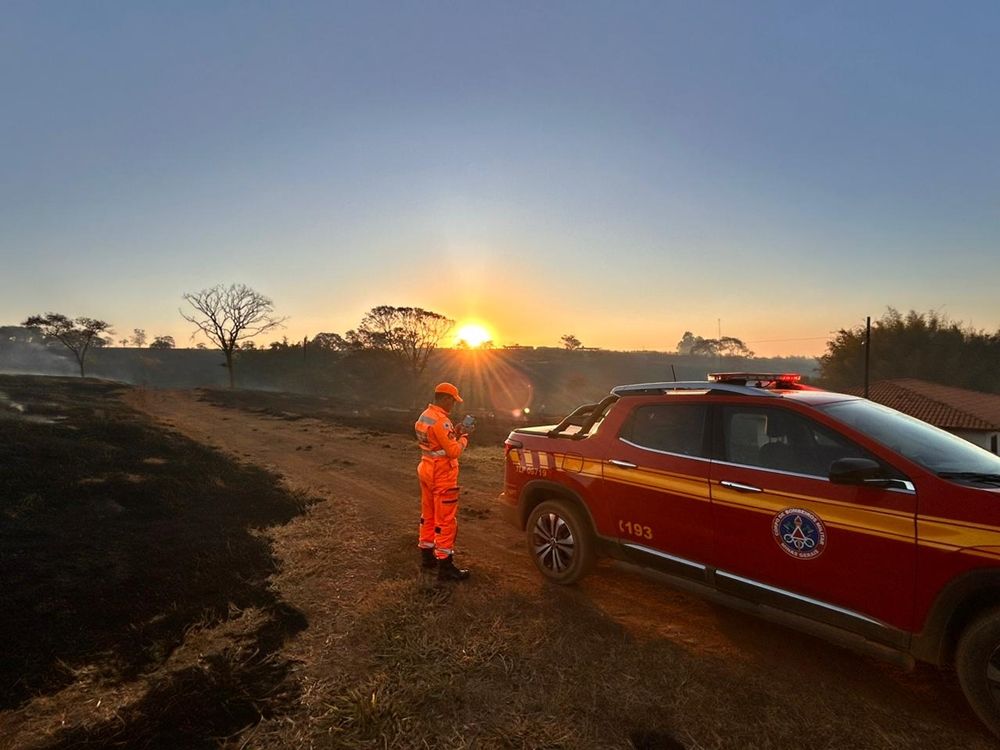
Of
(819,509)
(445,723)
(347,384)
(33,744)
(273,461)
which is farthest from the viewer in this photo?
(347,384)

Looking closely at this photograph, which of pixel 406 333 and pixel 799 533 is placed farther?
pixel 406 333

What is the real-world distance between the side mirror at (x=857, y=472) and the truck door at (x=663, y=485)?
90 cm

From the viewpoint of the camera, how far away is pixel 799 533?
3143 millimetres

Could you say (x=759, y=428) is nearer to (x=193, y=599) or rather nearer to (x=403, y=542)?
(x=403, y=542)

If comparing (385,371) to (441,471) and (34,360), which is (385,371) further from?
(34,360)

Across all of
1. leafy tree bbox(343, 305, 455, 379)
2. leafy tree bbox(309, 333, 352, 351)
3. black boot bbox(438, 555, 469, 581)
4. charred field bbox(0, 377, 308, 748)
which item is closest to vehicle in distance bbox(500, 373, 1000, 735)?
black boot bbox(438, 555, 469, 581)

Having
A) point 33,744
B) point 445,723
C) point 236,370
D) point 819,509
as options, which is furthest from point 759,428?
point 236,370

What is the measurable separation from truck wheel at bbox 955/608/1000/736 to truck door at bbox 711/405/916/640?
0.27 meters

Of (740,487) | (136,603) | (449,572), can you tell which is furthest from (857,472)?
(136,603)

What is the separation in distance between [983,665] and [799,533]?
0.98 metres

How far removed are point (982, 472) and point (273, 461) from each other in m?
12.1

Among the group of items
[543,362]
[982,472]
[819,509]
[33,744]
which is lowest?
[33,744]

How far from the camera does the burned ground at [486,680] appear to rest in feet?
9.04

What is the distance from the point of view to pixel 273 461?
457 inches
